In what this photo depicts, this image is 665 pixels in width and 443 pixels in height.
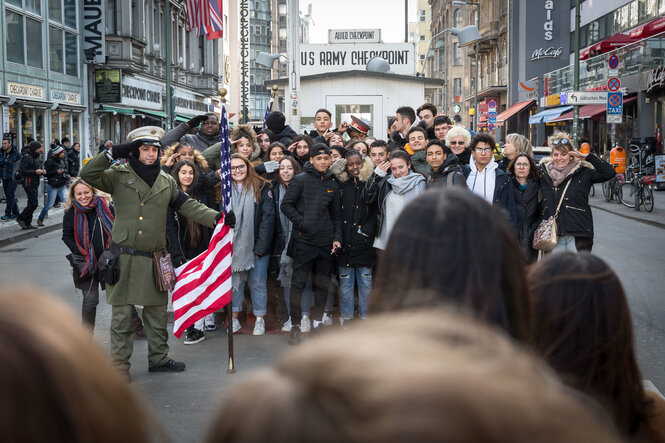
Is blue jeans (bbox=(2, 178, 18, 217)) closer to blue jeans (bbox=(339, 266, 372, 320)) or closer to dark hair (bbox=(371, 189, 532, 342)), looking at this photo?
blue jeans (bbox=(339, 266, 372, 320))

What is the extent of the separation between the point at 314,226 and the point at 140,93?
95.7ft

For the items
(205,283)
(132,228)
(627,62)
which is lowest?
(205,283)

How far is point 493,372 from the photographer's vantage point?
926 millimetres

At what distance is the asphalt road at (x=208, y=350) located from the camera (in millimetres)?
5691

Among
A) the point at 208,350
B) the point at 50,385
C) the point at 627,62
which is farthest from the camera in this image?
the point at 627,62

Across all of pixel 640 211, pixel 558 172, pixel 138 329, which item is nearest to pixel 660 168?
pixel 640 211

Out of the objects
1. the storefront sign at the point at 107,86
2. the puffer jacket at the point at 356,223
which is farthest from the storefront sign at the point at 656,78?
the puffer jacket at the point at 356,223

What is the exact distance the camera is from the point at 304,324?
8383 mm

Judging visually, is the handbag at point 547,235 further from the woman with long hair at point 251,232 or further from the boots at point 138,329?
the boots at point 138,329

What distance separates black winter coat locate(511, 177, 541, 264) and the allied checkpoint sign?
86.8 ft

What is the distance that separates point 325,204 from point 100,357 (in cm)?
737

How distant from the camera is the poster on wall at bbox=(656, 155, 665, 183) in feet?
82.5

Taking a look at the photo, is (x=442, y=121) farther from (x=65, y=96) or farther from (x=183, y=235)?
(x=65, y=96)

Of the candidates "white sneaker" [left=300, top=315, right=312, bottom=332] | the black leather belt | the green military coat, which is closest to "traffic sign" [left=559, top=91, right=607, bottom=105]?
"white sneaker" [left=300, top=315, right=312, bottom=332]
